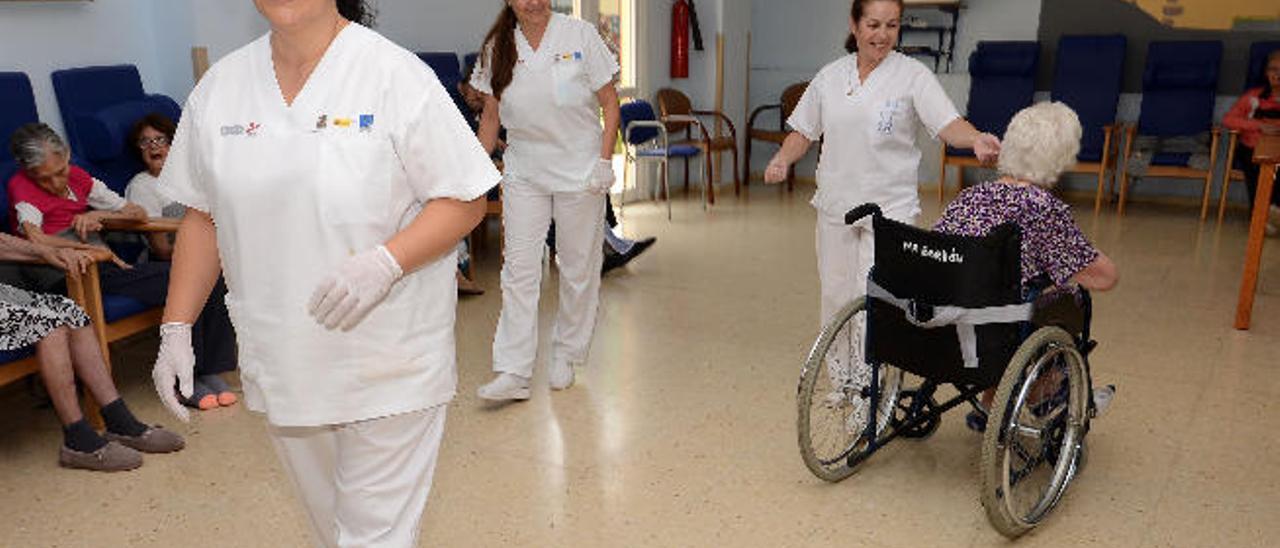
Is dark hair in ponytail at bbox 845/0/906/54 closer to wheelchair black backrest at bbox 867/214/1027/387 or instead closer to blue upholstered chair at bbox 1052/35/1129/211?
wheelchair black backrest at bbox 867/214/1027/387

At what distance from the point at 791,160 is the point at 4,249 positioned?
7.29 ft

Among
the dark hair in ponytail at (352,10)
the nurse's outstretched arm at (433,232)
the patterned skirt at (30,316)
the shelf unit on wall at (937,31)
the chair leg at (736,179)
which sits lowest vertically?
the chair leg at (736,179)

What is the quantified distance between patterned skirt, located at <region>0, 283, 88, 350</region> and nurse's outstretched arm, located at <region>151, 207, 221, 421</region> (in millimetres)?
1329

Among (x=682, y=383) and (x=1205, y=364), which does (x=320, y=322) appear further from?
(x=1205, y=364)

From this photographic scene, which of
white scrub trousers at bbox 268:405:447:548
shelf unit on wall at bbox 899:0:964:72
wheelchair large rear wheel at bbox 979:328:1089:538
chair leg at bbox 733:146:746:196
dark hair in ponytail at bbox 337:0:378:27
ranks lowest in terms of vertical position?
chair leg at bbox 733:146:746:196

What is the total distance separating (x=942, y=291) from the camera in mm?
2189

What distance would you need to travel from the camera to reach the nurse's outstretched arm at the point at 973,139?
252 cm

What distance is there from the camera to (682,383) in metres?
3.29

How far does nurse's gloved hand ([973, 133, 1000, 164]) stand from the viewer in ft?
8.21

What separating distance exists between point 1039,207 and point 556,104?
1.42 metres

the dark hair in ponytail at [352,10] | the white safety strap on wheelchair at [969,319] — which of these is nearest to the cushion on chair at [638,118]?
the white safety strap on wheelchair at [969,319]

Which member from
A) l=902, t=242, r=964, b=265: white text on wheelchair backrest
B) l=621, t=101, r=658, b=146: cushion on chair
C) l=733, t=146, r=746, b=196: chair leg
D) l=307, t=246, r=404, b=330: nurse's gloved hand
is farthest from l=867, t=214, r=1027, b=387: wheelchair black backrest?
l=733, t=146, r=746, b=196: chair leg

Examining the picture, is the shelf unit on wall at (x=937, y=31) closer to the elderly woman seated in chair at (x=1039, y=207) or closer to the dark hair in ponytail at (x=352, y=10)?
the elderly woman seated in chair at (x=1039, y=207)

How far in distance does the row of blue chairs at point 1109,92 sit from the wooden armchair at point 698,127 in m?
1.51
